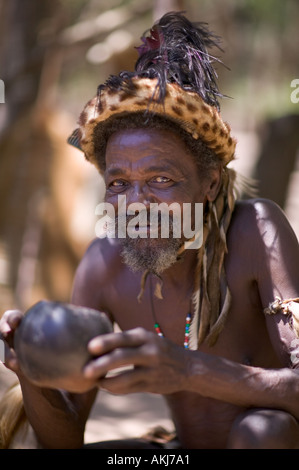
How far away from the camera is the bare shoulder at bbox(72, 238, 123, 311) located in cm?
304

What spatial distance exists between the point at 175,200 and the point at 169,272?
357mm

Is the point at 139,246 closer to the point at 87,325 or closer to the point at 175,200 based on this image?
the point at 175,200

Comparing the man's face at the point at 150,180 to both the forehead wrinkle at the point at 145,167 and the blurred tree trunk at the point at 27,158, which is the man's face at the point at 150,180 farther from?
the blurred tree trunk at the point at 27,158

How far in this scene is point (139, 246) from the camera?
273cm

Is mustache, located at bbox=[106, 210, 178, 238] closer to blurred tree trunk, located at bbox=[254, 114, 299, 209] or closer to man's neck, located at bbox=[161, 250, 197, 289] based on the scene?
man's neck, located at bbox=[161, 250, 197, 289]

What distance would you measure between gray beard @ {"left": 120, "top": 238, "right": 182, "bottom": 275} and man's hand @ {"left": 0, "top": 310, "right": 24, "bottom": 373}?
23.0 inches

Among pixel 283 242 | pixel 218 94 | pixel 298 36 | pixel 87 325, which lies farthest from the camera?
pixel 298 36

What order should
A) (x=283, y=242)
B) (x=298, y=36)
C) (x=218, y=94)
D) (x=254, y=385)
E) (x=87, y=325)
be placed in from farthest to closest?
(x=298, y=36)
(x=218, y=94)
(x=283, y=242)
(x=254, y=385)
(x=87, y=325)

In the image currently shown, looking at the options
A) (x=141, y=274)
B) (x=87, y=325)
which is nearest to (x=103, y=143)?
(x=141, y=274)

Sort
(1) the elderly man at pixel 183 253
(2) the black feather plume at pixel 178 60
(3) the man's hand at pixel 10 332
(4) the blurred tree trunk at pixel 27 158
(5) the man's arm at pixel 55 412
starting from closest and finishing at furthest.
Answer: (3) the man's hand at pixel 10 332, (5) the man's arm at pixel 55 412, (1) the elderly man at pixel 183 253, (2) the black feather plume at pixel 178 60, (4) the blurred tree trunk at pixel 27 158

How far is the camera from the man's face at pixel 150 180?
2.71 m

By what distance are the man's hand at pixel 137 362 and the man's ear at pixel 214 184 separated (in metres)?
0.98

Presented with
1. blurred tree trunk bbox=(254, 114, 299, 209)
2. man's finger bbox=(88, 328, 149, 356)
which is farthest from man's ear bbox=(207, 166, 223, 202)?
blurred tree trunk bbox=(254, 114, 299, 209)

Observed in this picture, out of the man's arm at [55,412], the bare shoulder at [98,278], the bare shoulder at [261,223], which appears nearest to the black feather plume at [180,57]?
the bare shoulder at [261,223]
